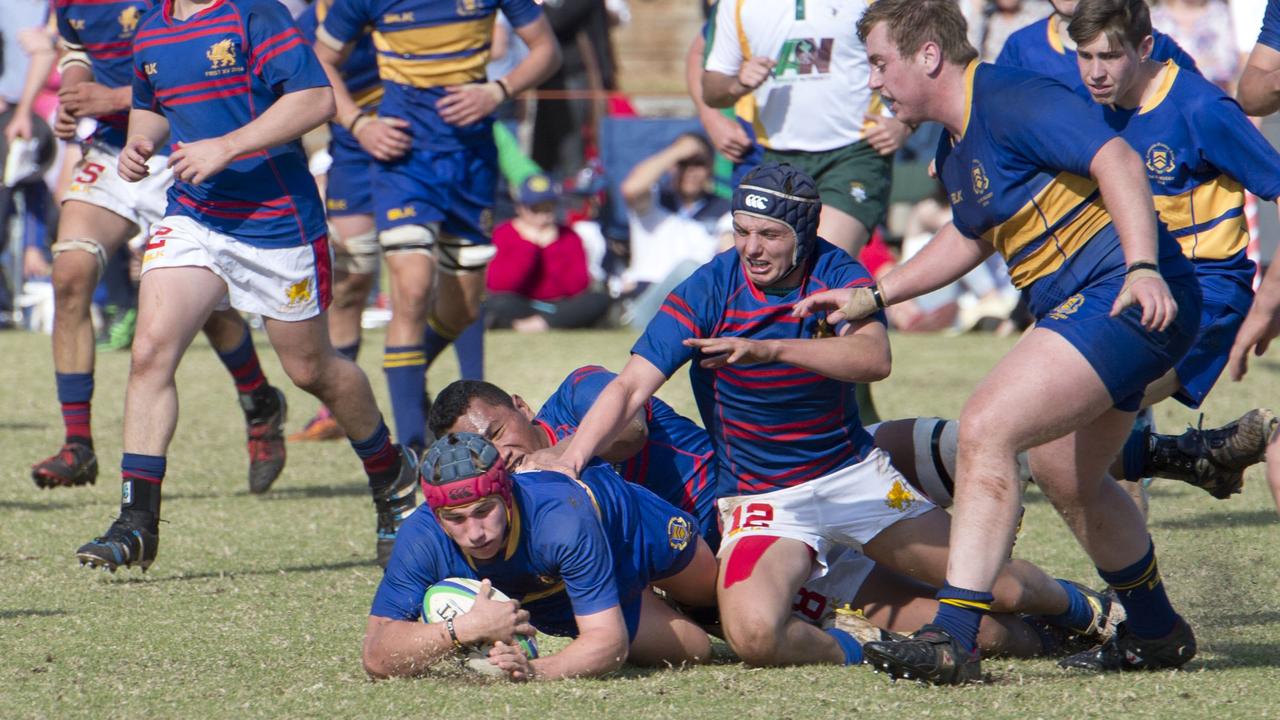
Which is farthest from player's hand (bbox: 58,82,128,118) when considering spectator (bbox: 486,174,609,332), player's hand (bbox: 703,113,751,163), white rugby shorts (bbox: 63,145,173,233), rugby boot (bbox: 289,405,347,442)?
spectator (bbox: 486,174,609,332)

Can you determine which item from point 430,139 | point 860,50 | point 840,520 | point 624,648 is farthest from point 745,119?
point 624,648

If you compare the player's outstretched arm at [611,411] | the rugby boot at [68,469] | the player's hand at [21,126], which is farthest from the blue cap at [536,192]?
the player's outstretched arm at [611,411]

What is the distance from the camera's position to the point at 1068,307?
429 centimetres

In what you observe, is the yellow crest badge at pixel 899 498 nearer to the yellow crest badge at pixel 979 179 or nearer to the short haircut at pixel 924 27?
the yellow crest badge at pixel 979 179

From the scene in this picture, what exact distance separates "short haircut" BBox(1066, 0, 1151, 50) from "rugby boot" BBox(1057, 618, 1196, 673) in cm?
161

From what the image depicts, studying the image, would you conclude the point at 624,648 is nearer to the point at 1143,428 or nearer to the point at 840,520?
the point at 840,520

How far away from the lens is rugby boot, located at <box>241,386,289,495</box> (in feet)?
24.2

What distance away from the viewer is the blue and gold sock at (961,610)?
4.14 metres

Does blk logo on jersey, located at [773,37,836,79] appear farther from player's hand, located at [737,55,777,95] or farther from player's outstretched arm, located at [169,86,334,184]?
player's outstretched arm, located at [169,86,334,184]

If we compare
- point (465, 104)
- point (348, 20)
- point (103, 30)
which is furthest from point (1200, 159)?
point (103, 30)

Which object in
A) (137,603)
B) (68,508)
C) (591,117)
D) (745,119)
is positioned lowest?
(591,117)

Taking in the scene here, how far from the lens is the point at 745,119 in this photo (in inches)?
309

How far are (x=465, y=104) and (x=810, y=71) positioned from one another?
155 cm

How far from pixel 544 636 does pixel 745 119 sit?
3391mm
